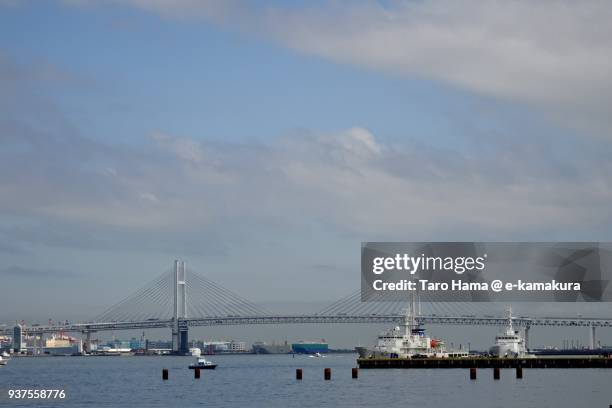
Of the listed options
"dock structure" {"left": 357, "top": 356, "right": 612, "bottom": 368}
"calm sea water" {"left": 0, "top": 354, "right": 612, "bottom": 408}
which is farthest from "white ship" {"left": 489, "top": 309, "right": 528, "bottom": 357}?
"calm sea water" {"left": 0, "top": 354, "right": 612, "bottom": 408}

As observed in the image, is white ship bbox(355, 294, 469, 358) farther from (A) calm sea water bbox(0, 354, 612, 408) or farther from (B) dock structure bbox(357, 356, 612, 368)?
(A) calm sea water bbox(0, 354, 612, 408)

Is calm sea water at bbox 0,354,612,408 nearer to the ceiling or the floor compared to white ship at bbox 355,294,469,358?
nearer to the floor

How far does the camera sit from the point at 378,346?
436 feet

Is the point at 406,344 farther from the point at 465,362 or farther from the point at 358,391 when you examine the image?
the point at 358,391

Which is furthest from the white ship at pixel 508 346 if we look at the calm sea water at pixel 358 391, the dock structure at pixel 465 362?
the calm sea water at pixel 358 391

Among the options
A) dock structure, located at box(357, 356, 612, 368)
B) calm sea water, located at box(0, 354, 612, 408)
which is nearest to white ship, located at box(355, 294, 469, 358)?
dock structure, located at box(357, 356, 612, 368)

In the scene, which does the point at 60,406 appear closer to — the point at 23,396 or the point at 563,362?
the point at 23,396

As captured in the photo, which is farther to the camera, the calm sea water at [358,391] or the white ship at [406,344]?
the white ship at [406,344]

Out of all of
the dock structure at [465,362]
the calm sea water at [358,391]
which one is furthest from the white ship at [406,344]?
the calm sea water at [358,391]

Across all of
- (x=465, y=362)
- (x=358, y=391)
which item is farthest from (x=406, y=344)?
(x=358, y=391)

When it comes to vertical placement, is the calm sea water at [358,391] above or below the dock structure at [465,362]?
below

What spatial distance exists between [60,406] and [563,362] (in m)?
76.5

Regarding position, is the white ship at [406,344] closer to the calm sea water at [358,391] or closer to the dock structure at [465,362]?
the dock structure at [465,362]

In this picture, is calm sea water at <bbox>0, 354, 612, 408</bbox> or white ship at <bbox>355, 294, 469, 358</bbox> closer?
calm sea water at <bbox>0, 354, 612, 408</bbox>
